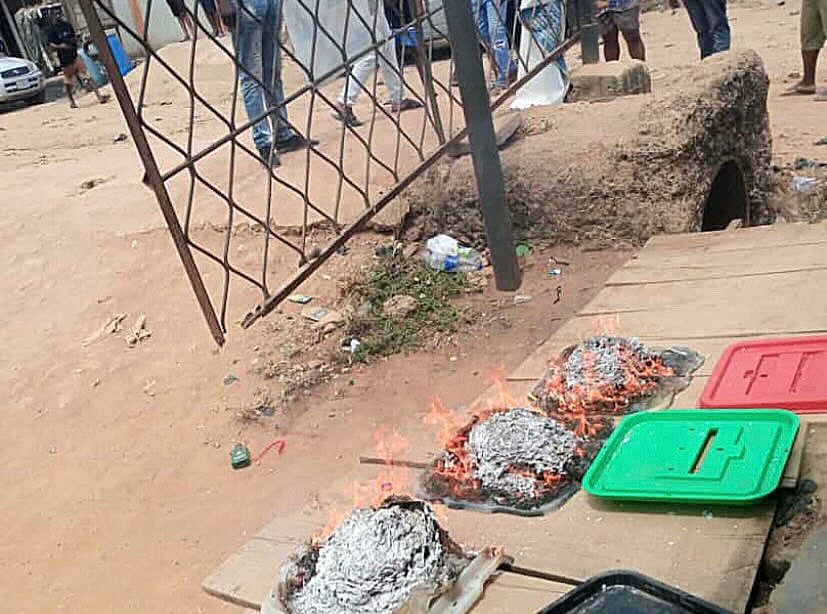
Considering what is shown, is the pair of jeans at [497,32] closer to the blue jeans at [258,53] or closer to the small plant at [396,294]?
the blue jeans at [258,53]

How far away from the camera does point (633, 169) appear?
404 cm

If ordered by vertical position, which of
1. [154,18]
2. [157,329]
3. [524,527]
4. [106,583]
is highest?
[154,18]

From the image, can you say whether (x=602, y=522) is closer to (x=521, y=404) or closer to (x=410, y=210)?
(x=521, y=404)

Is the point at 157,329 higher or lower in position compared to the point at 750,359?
lower

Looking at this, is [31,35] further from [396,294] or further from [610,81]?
[396,294]

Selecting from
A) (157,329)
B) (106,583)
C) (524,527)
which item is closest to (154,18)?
(157,329)

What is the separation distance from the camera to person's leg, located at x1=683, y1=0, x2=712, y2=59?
5978 millimetres

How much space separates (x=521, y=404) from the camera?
2416mm

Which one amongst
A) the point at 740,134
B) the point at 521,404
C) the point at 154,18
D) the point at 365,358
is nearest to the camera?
the point at 521,404

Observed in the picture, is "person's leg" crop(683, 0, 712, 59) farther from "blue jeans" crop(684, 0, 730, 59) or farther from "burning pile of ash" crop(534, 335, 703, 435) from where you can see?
"burning pile of ash" crop(534, 335, 703, 435)

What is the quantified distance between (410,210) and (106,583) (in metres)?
2.47

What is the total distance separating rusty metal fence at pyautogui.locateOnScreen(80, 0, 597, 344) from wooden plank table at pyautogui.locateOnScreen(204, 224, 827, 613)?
3.05 ft

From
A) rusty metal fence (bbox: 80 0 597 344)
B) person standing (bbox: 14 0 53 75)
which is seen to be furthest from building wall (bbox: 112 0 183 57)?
rusty metal fence (bbox: 80 0 597 344)

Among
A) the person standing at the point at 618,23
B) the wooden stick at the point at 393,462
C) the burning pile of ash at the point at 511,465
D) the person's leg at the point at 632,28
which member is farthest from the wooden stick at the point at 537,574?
the person's leg at the point at 632,28
